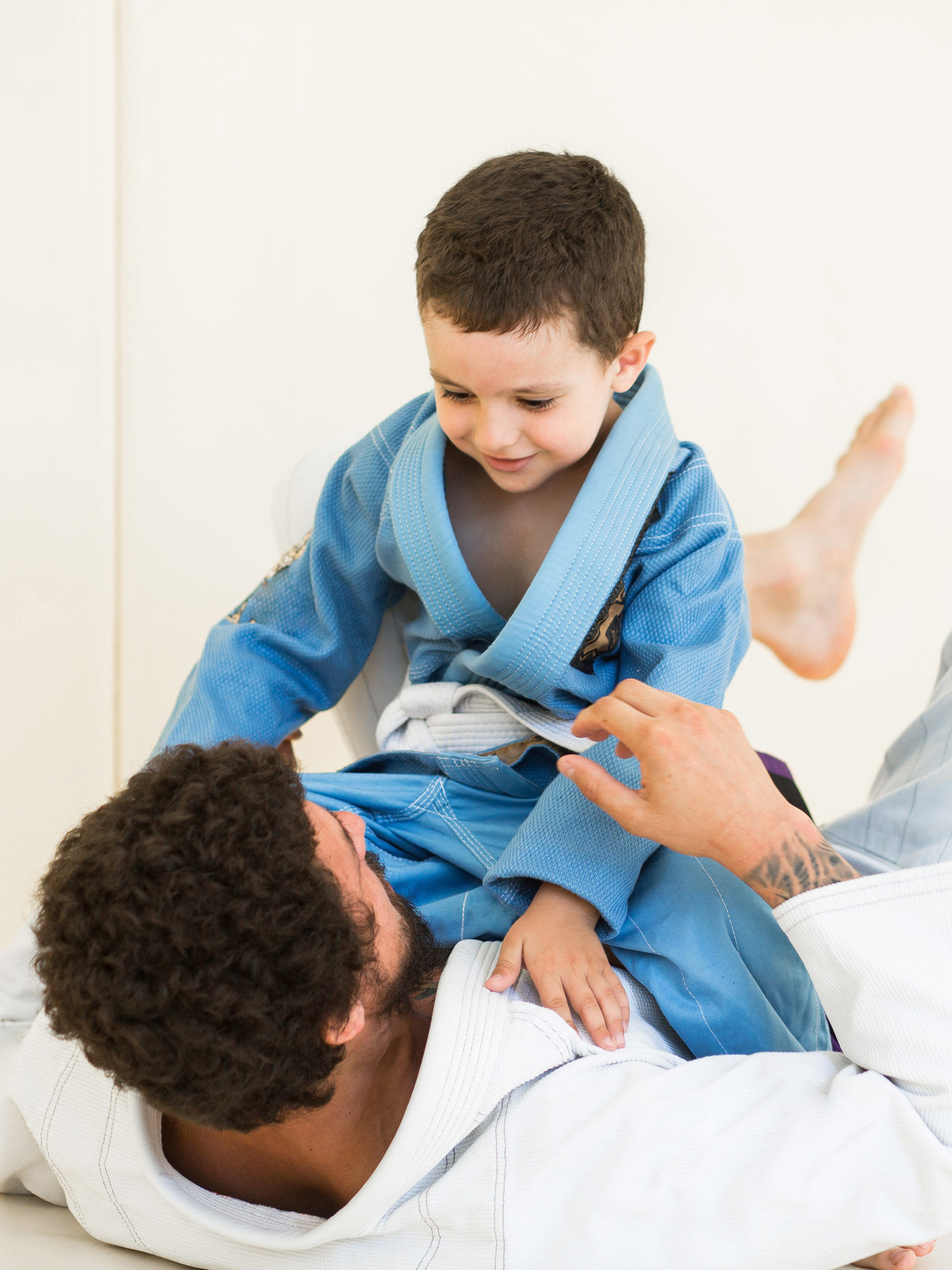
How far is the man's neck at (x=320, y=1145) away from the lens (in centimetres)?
82

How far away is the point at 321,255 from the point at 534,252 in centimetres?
126

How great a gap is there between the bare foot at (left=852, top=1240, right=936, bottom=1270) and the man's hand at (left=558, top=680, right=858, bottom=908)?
0.85ft

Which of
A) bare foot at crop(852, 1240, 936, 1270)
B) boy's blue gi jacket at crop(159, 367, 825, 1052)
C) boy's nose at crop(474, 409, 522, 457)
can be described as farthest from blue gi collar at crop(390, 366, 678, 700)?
bare foot at crop(852, 1240, 936, 1270)

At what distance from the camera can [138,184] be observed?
79.3 inches

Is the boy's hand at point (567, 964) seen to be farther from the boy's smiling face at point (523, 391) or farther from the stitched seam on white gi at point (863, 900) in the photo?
the boy's smiling face at point (523, 391)

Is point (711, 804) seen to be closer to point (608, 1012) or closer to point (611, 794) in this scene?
point (611, 794)

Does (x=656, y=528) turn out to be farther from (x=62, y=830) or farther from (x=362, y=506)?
(x=62, y=830)

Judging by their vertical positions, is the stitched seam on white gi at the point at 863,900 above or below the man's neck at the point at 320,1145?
above

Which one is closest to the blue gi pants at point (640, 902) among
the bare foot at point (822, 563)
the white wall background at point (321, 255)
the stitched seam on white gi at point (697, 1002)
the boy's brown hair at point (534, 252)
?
the stitched seam on white gi at point (697, 1002)

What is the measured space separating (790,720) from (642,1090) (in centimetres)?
152

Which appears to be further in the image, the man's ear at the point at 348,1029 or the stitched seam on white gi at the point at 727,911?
the stitched seam on white gi at the point at 727,911

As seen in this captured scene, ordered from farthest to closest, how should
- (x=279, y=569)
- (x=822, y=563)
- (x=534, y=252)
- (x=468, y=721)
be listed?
(x=822, y=563)
(x=279, y=569)
(x=468, y=721)
(x=534, y=252)

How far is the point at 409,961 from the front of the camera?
35.4 inches

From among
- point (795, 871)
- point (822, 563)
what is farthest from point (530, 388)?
point (822, 563)
